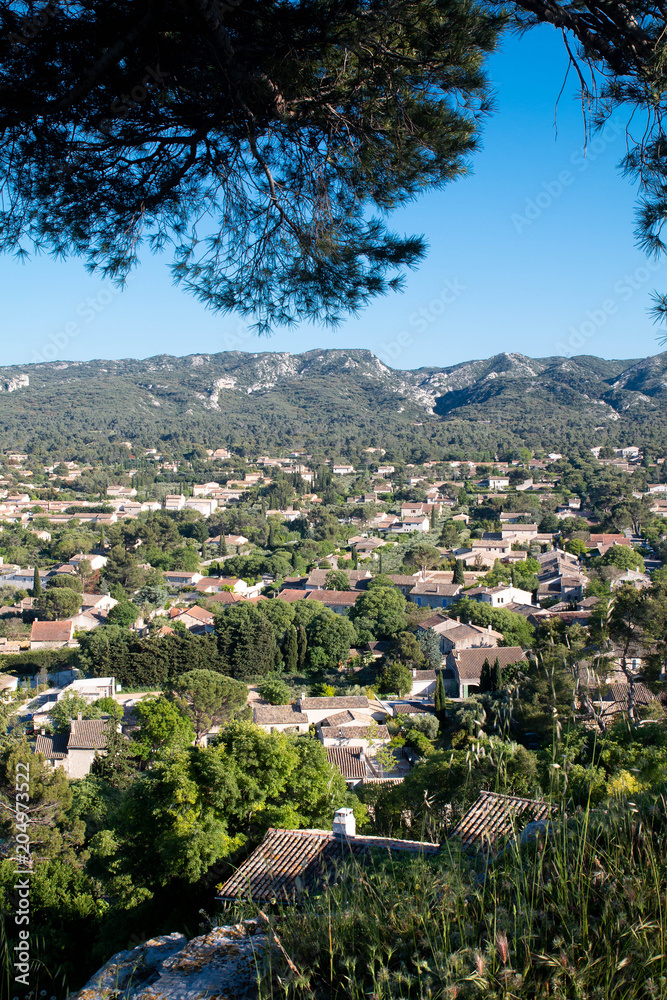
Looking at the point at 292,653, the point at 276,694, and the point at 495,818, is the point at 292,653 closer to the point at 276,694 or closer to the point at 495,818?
the point at 276,694

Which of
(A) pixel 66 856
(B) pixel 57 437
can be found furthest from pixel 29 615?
(B) pixel 57 437

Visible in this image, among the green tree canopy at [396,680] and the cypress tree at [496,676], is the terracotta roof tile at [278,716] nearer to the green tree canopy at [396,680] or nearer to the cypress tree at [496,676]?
the green tree canopy at [396,680]

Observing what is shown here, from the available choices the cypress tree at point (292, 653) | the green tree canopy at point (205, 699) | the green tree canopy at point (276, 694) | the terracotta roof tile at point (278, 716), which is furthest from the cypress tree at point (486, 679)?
the green tree canopy at point (205, 699)

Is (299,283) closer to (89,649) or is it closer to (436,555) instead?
(89,649)

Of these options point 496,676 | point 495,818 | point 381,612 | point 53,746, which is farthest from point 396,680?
point 495,818

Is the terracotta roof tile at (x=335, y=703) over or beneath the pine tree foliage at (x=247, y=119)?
beneath

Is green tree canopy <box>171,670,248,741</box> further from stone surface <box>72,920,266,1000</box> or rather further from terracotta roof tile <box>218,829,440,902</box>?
stone surface <box>72,920,266,1000</box>
